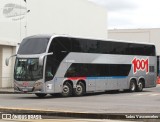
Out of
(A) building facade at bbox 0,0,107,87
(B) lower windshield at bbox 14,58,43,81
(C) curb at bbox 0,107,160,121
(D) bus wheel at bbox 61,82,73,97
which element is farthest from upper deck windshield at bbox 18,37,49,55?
(C) curb at bbox 0,107,160,121

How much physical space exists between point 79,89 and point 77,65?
160 cm

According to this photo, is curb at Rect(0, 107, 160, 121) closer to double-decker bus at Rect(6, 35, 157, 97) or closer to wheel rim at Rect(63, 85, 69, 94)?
double-decker bus at Rect(6, 35, 157, 97)

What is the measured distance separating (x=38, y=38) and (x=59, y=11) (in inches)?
695

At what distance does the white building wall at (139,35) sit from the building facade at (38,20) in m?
27.3

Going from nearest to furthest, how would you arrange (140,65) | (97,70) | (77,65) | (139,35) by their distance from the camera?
1. (77,65)
2. (97,70)
3. (140,65)
4. (139,35)

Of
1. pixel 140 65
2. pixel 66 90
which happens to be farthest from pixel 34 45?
pixel 140 65

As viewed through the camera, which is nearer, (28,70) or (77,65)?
(28,70)

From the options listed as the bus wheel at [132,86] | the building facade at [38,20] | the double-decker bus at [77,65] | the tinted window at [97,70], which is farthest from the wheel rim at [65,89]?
the building facade at [38,20]

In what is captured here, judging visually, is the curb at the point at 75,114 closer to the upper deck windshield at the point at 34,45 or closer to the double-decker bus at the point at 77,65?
the double-decker bus at the point at 77,65

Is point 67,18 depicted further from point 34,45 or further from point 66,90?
point 34,45

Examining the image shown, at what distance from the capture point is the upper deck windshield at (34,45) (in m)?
28.3

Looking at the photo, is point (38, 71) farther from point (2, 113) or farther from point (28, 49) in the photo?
point (2, 113)

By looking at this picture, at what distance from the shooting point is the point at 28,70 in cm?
2861

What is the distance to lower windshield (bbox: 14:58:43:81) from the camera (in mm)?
28281
